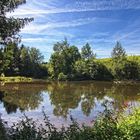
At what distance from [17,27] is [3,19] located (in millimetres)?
1266

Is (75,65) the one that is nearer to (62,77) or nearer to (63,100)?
(62,77)

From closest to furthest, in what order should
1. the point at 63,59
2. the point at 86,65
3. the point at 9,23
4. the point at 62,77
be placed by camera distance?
the point at 9,23
the point at 62,77
the point at 86,65
the point at 63,59

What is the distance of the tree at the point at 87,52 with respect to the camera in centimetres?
13281

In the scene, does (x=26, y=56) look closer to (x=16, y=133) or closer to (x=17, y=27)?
(x=17, y=27)

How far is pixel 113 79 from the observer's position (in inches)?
5039

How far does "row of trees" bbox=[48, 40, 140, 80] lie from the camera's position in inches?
4904

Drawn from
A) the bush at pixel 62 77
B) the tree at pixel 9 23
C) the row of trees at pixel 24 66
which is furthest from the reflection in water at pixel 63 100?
the bush at pixel 62 77

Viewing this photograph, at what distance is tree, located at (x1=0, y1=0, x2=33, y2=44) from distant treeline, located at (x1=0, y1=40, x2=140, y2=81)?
299 feet

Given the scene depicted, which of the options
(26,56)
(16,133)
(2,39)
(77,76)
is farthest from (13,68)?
(16,133)

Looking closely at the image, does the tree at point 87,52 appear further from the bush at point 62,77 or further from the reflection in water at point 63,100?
the reflection in water at point 63,100

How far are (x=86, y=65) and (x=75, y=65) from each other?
13.8 feet

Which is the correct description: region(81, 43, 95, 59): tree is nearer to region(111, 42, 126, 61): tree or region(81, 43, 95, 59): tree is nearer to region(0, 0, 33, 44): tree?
region(111, 42, 126, 61): tree

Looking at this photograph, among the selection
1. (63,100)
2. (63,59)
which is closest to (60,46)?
(63,59)

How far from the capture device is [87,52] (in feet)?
438
